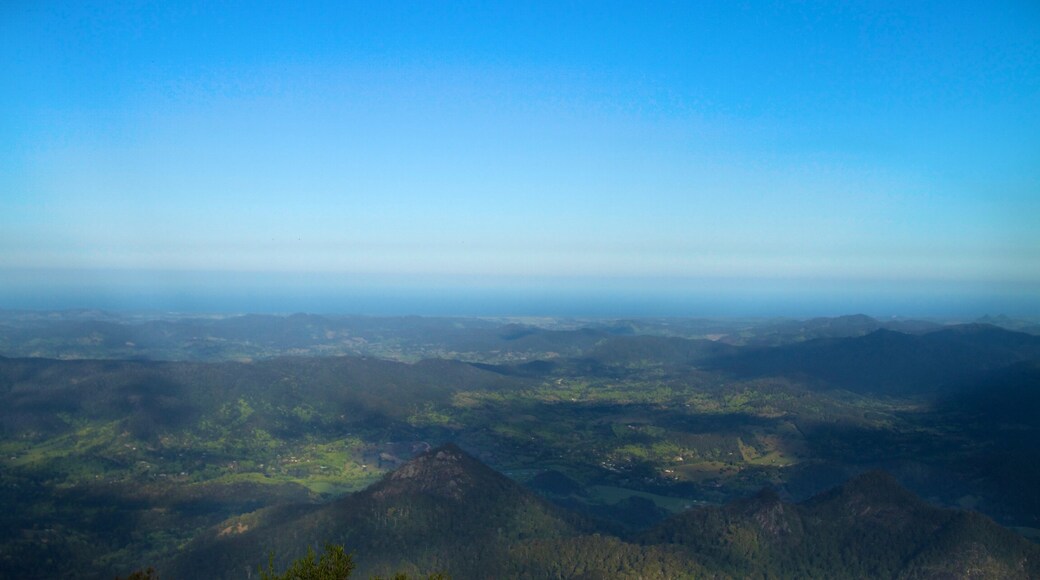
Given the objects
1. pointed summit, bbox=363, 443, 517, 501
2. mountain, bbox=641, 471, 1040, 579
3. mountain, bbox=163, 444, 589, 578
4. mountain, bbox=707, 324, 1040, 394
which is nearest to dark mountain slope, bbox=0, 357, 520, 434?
pointed summit, bbox=363, 443, 517, 501

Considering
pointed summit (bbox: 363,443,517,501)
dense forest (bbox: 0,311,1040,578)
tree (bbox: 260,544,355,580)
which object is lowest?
dense forest (bbox: 0,311,1040,578)

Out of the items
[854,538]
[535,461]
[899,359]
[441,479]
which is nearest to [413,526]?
[441,479]

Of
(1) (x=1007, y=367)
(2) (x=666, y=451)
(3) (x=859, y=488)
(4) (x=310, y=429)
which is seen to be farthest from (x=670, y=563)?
(1) (x=1007, y=367)

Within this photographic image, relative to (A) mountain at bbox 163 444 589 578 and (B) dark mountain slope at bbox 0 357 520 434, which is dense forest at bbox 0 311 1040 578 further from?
(B) dark mountain slope at bbox 0 357 520 434

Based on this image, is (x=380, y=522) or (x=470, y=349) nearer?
(x=380, y=522)

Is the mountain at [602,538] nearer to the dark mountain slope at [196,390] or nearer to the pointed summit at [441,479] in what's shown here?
the pointed summit at [441,479]

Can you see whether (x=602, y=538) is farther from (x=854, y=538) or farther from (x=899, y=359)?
(x=899, y=359)

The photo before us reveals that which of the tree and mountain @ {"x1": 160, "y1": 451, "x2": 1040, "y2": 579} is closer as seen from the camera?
the tree

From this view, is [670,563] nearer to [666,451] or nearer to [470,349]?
[666,451]
